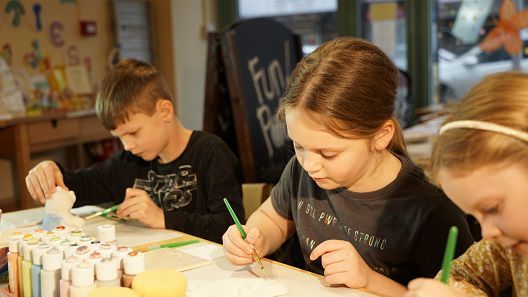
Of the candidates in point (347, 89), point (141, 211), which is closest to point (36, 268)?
point (141, 211)

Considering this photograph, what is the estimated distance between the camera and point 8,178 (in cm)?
418

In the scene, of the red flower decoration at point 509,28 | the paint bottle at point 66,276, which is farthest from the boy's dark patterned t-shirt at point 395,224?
the red flower decoration at point 509,28

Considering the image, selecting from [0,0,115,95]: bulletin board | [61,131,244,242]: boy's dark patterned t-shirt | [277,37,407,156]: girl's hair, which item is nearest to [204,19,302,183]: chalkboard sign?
[61,131,244,242]: boy's dark patterned t-shirt

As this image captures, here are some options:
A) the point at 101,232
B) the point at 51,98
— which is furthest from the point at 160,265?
the point at 51,98

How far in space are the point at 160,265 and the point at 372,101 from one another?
547mm

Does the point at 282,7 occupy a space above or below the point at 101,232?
above

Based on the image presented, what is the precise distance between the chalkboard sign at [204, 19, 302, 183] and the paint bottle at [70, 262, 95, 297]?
5.06 ft

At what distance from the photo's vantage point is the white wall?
4.79 metres

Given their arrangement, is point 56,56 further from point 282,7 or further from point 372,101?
point 372,101

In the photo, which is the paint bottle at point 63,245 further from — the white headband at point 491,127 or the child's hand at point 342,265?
the white headband at point 491,127

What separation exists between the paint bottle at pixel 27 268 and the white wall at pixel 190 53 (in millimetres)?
3712

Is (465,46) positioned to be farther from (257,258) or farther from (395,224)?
(257,258)

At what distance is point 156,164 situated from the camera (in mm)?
1958

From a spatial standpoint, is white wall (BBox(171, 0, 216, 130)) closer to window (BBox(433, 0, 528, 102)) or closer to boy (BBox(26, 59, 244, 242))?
window (BBox(433, 0, 528, 102))
